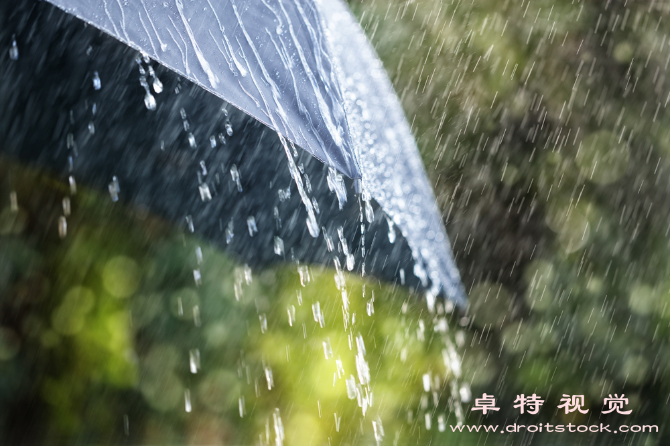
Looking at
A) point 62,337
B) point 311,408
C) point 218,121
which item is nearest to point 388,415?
point 311,408

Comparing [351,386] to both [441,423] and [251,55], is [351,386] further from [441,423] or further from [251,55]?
[251,55]

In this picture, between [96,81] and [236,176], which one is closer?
[96,81]

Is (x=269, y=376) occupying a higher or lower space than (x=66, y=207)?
lower

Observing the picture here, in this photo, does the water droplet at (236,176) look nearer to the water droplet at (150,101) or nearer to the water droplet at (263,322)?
the water droplet at (150,101)

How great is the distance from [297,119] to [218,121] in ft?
1.27

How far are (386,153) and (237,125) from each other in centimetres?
36

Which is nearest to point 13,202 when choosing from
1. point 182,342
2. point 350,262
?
point 182,342

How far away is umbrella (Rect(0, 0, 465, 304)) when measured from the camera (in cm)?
109

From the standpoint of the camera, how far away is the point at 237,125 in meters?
1.37

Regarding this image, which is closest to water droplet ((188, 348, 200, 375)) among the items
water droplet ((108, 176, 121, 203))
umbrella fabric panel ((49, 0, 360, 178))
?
water droplet ((108, 176, 121, 203))

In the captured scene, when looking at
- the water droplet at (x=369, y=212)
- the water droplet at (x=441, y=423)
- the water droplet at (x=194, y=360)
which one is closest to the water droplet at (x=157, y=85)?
the water droplet at (x=369, y=212)

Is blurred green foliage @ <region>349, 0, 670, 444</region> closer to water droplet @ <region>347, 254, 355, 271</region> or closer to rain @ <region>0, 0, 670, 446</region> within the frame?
rain @ <region>0, 0, 670, 446</region>

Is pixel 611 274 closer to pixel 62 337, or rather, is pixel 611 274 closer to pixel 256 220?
pixel 256 220

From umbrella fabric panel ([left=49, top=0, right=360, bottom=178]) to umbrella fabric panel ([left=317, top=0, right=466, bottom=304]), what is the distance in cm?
7
